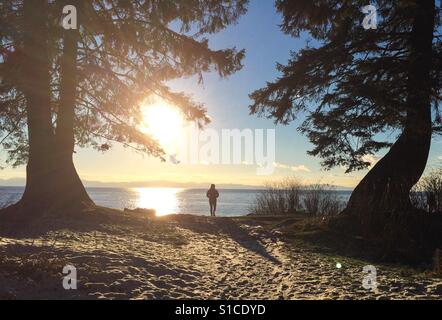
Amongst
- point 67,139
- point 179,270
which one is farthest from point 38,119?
point 179,270

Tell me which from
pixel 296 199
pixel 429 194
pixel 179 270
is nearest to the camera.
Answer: pixel 179 270

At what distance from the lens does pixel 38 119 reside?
13.3m

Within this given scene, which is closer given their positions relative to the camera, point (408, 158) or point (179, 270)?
point (179, 270)

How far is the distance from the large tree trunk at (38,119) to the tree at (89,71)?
0.09ft

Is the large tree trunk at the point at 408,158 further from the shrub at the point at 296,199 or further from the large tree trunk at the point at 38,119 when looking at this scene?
the large tree trunk at the point at 38,119

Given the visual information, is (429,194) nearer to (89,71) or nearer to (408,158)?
(408,158)

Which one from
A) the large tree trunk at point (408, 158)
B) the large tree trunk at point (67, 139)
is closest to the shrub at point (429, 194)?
the large tree trunk at point (408, 158)

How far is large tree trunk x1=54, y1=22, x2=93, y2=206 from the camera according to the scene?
1355 centimetres

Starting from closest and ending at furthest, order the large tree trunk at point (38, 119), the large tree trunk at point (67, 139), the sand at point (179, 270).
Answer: the sand at point (179, 270), the large tree trunk at point (38, 119), the large tree trunk at point (67, 139)

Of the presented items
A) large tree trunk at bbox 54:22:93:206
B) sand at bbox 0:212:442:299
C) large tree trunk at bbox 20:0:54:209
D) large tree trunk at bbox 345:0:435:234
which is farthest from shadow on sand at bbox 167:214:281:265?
large tree trunk at bbox 20:0:54:209

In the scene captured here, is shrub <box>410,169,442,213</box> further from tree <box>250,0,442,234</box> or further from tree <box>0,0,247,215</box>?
tree <box>0,0,247,215</box>

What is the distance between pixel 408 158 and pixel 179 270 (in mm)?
8504

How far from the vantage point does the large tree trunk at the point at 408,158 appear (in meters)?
10.5

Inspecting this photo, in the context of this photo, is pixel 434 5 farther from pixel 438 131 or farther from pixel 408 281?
pixel 408 281
